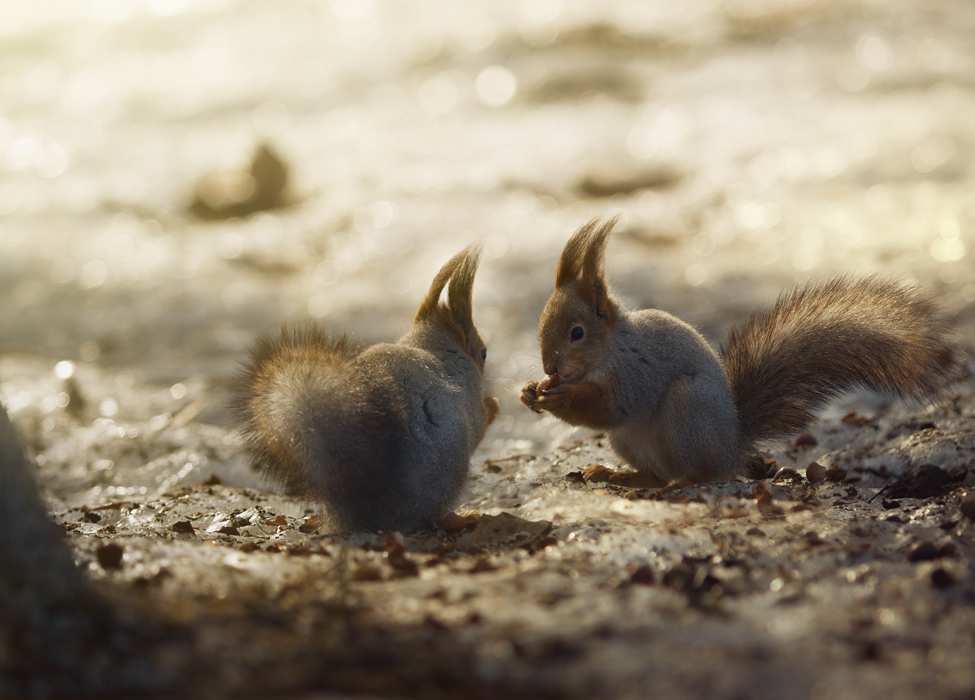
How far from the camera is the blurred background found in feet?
17.0

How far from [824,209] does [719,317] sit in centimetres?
225

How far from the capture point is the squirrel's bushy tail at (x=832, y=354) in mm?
2873

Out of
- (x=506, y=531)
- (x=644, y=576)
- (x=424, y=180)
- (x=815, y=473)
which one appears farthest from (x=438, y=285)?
(x=424, y=180)

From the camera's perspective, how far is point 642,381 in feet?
9.66

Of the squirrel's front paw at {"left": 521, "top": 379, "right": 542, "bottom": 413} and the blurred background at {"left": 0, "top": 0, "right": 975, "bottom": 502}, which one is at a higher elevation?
the blurred background at {"left": 0, "top": 0, "right": 975, "bottom": 502}

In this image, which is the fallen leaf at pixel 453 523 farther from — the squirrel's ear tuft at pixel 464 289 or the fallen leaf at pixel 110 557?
the fallen leaf at pixel 110 557

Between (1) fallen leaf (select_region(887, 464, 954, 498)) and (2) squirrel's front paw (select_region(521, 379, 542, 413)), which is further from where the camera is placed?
(2) squirrel's front paw (select_region(521, 379, 542, 413))

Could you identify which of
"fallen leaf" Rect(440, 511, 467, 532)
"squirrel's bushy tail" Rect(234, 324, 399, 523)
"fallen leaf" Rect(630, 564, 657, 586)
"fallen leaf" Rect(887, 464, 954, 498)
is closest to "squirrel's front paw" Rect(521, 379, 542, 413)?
"fallen leaf" Rect(440, 511, 467, 532)

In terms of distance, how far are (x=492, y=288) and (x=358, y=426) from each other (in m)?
3.69

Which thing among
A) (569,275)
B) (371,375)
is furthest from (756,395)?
(371,375)

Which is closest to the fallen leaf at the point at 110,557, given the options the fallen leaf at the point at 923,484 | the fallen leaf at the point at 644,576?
the fallen leaf at the point at 644,576

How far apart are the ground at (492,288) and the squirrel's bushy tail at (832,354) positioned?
0.26 metres

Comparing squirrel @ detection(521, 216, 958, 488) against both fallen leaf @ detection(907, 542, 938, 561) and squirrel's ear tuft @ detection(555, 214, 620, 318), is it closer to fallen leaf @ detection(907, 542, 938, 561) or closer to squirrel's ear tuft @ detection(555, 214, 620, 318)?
squirrel's ear tuft @ detection(555, 214, 620, 318)

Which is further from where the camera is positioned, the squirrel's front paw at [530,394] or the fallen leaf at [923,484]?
the squirrel's front paw at [530,394]
